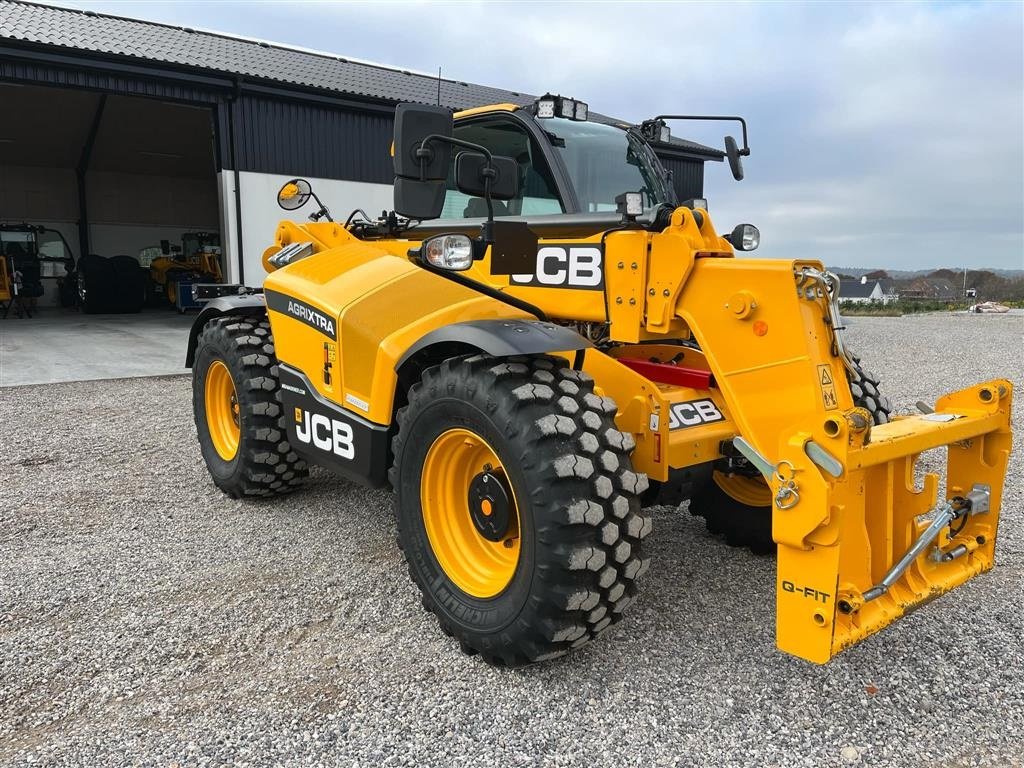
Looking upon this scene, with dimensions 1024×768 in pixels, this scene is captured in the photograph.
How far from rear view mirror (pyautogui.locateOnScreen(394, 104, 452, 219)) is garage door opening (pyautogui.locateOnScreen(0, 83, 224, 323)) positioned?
16.8m

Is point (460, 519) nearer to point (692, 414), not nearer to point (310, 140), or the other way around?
point (692, 414)

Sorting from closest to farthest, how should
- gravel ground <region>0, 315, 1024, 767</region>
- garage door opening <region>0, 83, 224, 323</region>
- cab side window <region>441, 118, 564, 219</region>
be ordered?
gravel ground <region>0, 315, 1024, 767</region>
cab side window <region>441, 118, 564, 219</region>
garage door opening <region>0, 83, 224, 323</region>

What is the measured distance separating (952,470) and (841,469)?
0.99m

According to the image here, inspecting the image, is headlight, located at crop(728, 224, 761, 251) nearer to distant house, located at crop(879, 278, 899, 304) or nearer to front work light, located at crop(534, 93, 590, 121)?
front work light, located at crop(534, 93, 590, 121)

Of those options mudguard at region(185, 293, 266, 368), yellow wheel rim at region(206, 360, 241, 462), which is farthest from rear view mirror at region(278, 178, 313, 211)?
yellow wheel rim at region(206, 360, 241, 462)

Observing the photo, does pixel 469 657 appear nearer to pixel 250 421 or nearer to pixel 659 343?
pixel 659 343

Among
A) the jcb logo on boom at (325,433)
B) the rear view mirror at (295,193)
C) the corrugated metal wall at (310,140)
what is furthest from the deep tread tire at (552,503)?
the corrugated metal wall at (310,140)

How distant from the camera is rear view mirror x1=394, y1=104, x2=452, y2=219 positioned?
2686mm

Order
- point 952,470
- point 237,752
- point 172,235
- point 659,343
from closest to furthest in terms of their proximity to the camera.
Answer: point 237,752, point 952,470, point 659,343, point 172,235

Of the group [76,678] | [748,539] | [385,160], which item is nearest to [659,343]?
[748,539]

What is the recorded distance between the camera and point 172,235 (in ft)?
86.3

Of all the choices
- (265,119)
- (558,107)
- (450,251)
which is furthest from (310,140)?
(450,251)

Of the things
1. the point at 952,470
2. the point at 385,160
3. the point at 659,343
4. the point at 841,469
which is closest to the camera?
the point at 841,469

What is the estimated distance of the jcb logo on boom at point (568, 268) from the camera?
119 inches
